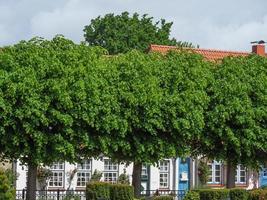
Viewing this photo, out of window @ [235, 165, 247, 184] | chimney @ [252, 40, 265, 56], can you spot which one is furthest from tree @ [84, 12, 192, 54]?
window @ [235, 165, 247, 184]

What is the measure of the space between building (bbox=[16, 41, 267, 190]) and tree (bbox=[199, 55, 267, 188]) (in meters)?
5.17

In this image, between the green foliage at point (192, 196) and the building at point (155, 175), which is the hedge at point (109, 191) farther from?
the building at point (155, 175)

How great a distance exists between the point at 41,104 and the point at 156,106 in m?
5.05

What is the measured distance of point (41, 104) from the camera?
29531 millimetres

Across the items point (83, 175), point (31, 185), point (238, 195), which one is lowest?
point (238, 195)

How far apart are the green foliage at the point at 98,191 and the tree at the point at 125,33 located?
31.6 metres

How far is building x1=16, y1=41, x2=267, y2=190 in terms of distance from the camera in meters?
41.4

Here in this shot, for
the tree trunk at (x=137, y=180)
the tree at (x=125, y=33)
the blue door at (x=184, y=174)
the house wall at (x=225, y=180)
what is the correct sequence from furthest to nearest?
the tree at (x=125, y=33) → the house wall at (x=225, y=180) → the blue door at (x=184, y=174) → the tree trunk at (x=137, y=180)

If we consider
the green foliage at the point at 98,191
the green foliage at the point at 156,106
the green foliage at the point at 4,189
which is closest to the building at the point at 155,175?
the green foliage at the point at 156,106

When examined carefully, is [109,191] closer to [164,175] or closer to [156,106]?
[156,106]

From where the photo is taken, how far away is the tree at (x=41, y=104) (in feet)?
96.2

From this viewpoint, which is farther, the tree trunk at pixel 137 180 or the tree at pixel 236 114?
the tree trunk at pixel 137 180

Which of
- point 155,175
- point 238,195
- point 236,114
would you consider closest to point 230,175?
point 236,114

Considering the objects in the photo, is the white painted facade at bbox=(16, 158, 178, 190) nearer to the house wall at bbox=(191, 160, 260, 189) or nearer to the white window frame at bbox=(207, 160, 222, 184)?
the house wall at bbox=(191, 160, 260, 189)
